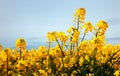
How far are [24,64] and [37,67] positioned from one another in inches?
24.7

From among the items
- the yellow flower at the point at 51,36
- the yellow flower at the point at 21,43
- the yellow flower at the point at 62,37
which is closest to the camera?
the yellow flower at the point at 51,36

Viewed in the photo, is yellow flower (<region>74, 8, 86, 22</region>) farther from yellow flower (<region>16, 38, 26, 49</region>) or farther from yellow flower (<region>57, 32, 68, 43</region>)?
yellow flower (<region>16, 38, 26, 49</region>)

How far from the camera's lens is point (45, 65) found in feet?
30.0

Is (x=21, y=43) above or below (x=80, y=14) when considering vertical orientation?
below

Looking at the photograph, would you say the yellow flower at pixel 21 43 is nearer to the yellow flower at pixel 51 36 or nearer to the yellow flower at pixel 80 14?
the yellow flower at pixel 51 36

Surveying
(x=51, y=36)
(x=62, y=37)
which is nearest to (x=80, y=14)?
(x=62, y=37)

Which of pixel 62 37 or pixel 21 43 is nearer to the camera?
pixel 62 37

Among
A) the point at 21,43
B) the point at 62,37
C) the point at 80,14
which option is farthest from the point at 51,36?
the point at 80,14

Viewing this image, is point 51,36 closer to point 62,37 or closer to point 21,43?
point 62,37

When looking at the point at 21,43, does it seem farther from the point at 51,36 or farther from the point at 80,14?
the point at 80,14

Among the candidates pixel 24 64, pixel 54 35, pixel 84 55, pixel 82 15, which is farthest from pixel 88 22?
pixel 24 64

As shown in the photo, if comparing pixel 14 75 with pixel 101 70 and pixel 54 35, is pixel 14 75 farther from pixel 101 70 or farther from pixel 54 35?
pixel 101 70

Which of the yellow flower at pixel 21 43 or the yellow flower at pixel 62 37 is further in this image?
the yellow flower at pixel 21 43

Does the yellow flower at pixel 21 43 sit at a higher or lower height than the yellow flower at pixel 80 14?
lower
